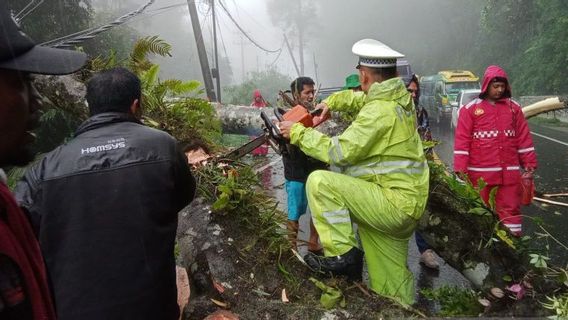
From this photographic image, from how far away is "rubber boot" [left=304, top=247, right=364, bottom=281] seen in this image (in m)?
2.73

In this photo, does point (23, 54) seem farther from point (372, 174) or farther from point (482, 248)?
point (482, 248)

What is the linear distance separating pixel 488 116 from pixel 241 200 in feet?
9.62

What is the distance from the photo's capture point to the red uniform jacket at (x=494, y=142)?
14.5 ft

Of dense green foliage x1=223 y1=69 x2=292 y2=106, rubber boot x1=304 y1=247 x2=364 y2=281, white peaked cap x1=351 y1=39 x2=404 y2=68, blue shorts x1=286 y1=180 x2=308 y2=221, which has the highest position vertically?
white peaked cap x1=351 y1=39 x2=404 y2=68

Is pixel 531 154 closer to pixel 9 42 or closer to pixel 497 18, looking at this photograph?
pixel 9 42

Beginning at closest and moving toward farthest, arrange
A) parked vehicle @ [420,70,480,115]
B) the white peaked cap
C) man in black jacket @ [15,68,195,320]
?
man in black jacket @ [15,68,195,320]
the white peaked cap
parked vehicle @ [420,70,480,115]

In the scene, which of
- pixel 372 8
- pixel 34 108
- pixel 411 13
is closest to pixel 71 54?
pixel 34 108

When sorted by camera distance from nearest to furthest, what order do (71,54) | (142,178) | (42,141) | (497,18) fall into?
(71,54) → (142,178) → (42,141) → (497,18)

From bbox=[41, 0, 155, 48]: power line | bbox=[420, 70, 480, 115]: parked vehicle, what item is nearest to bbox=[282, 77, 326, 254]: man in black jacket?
bbox=[41, 0, 155, 48]: power line

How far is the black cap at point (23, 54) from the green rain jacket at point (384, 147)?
185cm

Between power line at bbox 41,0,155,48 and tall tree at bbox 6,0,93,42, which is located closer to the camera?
power line at bbox 41,0,155,48

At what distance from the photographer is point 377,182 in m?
2.97

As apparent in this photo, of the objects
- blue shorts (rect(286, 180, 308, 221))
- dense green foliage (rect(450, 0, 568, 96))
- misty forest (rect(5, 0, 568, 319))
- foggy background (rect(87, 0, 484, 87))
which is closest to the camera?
misty forest (rect(5, 0, 568, 319))

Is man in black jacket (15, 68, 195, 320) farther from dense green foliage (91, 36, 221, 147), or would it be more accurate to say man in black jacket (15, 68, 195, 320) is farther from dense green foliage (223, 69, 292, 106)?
dense green foliage (223, 69, 292, 106)
